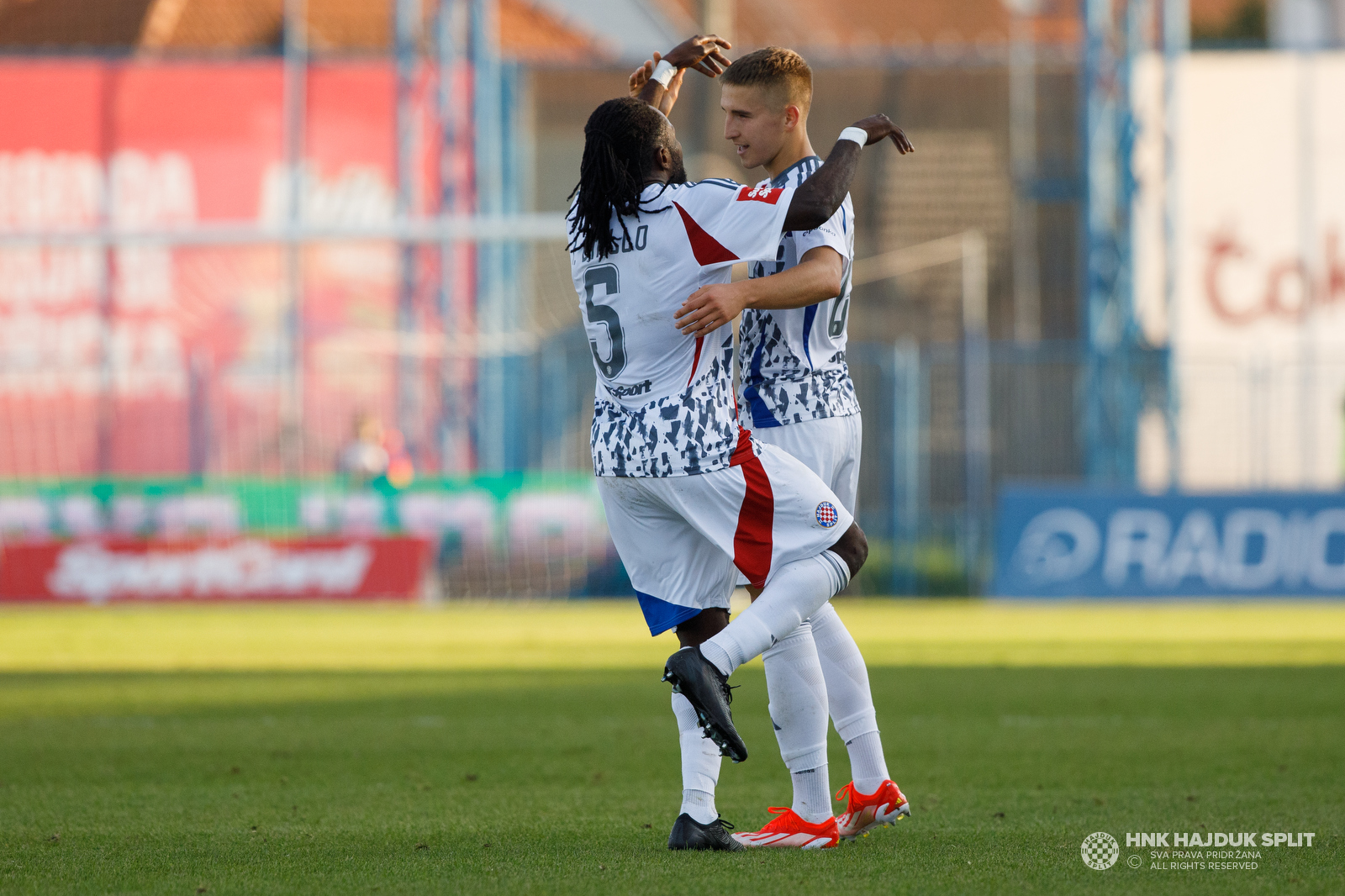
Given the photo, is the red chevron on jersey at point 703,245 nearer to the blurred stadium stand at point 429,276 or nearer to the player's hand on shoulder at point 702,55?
the player's hand on shoulder at point 702,55

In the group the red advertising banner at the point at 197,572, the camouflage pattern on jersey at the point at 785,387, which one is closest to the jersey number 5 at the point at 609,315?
the camouflage pattern on jersey at the point at 785,387

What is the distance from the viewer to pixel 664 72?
5.20 meters

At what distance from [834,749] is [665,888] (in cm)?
A: 336

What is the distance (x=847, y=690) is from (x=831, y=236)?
140cm

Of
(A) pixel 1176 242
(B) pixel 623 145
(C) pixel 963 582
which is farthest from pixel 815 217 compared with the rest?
(A) pixel 1176 242

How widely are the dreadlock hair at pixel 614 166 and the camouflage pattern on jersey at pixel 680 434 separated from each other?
452 mm

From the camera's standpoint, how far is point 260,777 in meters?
6.39

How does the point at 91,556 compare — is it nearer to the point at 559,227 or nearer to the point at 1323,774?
the point at 559,227

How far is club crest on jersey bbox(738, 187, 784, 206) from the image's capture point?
4469 millimetres

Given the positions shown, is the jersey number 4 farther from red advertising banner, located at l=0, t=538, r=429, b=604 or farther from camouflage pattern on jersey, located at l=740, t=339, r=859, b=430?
red advertising banner, located at l=0, t=538, r=429, b=604

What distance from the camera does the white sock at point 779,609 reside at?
14.5ft

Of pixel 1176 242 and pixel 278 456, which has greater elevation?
pixel 1176 242

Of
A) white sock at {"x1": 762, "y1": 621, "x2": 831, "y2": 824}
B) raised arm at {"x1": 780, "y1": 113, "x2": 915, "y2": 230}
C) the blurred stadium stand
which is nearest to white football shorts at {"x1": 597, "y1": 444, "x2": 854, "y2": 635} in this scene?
white sock at {"x1": 762, "y1": 621, "x2": 831, "y2": 824}

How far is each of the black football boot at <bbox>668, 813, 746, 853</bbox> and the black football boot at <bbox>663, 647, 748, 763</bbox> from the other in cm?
47
